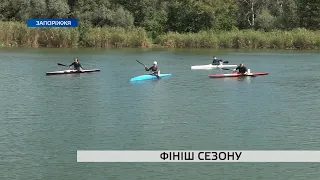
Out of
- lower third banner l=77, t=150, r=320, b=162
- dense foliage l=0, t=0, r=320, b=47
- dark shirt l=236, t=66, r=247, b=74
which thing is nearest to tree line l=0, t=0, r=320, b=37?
dense foliage l=0, t=0, r=320, b=47

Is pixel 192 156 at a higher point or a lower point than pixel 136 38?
lower

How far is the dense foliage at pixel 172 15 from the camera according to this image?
70250 millimetres

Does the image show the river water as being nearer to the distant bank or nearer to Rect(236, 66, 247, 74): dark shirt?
Rect(236, 66, 247, 74): dark shirt

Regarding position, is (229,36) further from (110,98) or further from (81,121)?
(81,121)

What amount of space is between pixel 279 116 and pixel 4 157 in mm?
11576

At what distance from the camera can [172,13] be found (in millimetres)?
78562

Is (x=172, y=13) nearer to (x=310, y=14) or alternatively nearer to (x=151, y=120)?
(x=310, y=14)

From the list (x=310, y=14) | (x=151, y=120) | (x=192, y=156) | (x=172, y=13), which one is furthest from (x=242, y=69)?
(x=172, y=13)

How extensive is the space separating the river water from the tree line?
3252 centimetres

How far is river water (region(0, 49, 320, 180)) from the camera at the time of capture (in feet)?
49.9

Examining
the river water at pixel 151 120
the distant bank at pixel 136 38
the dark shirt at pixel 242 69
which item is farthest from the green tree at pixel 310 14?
the dark shirt at pixel 242 69

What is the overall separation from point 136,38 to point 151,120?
44887 mm

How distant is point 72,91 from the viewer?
97.8 ft

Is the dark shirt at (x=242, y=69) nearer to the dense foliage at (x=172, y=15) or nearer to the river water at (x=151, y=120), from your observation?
the river water at (x=151, y=120)
